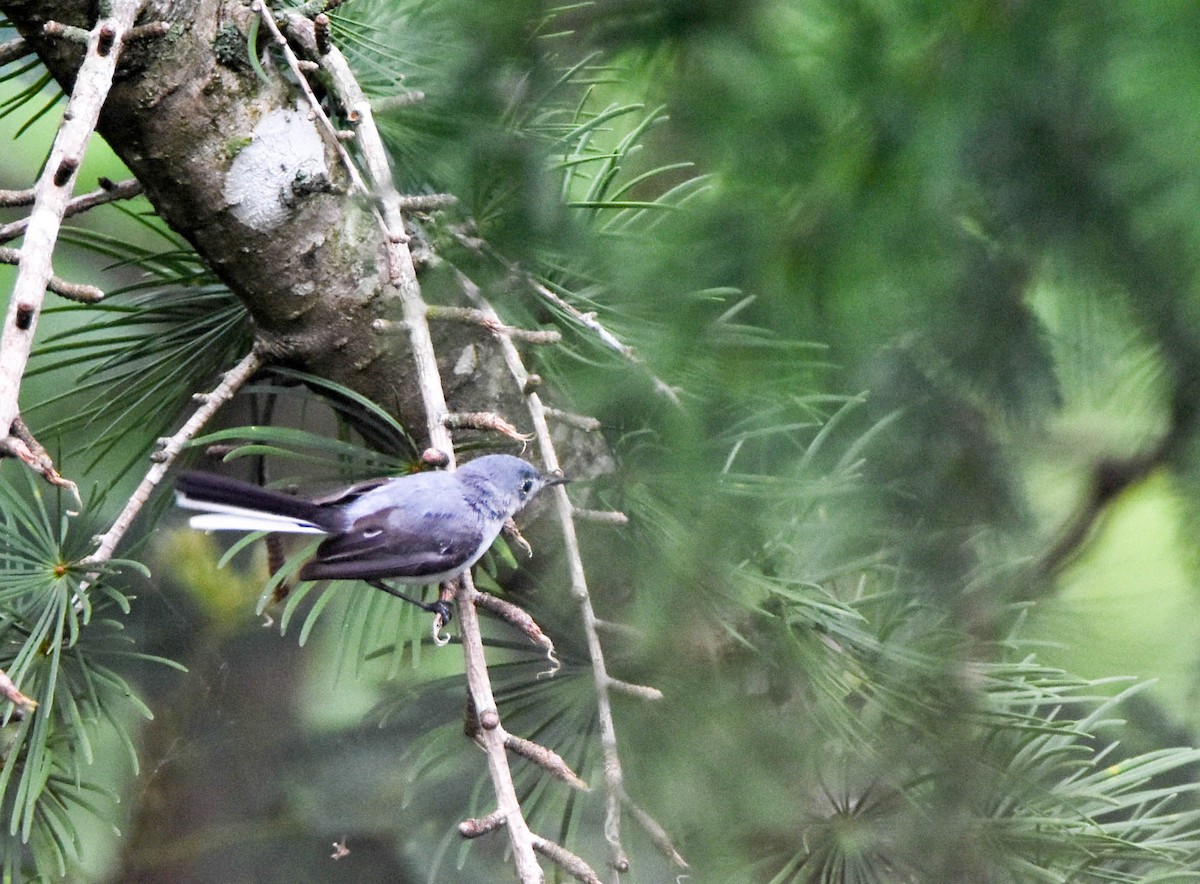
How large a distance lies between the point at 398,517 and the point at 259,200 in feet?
1.17

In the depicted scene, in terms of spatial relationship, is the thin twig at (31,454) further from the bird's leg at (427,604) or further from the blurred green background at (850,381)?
the bird's leg at (427,604)

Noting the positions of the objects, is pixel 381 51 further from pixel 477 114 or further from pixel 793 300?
pixel 793 300

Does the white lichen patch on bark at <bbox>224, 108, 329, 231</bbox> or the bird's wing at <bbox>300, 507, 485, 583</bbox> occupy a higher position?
the white lichen patch on bark at <bbox>224, 108, 329, 231</bbox>

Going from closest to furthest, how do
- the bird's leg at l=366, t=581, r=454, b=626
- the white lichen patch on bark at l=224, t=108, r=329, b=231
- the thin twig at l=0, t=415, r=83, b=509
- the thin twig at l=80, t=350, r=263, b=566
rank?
the thin twig at l=0, t=415, r=83, b=509 < the thin twig at l=80, t=350, r=263, b=566 < the white lichen patch on bark at l=224, t=108, r=329, b=231 < the bird's leg at l=366, t=581, r=454, b=626

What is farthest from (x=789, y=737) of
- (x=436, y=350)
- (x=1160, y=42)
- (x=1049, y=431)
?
(x=1160, y=42)

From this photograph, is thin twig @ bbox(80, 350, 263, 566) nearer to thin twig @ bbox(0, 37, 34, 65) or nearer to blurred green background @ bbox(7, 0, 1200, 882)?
blurred green background @ bbox(7, 0, 1200, 882)

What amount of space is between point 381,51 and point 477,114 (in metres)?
0.74

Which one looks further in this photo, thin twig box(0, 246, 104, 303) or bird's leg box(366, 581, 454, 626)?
bird's leg box(366, 581, 454, 626)

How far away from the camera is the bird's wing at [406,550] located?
1.02 m

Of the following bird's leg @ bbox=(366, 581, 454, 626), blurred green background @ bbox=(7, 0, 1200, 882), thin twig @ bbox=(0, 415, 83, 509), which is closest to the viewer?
blurred green background @ bbox=(7, 0, 1200, 882)

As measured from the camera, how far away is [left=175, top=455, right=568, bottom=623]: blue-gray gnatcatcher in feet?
3.15

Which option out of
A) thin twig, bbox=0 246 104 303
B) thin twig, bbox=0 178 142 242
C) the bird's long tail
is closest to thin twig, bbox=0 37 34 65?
thin twig, bbox=0 178 142 242

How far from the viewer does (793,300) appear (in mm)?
370

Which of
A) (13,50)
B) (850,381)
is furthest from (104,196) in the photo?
(850,381)
